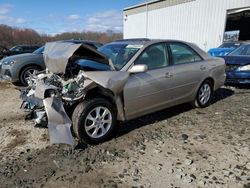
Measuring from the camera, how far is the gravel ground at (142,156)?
327 centimetres

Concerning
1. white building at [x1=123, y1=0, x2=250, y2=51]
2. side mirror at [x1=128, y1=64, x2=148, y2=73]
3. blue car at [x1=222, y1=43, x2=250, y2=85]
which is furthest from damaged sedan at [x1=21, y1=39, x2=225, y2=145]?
white building at [x1=123, y1=0, x2=250, y2=51]

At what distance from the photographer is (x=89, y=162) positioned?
12.0ft

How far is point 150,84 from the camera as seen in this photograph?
4664 mm

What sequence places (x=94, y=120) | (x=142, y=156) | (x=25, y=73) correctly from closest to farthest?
1. (x=142, y=156)
2. (x=94, y=120)
3. (x=25, y=73)

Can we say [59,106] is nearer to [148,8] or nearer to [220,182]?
[220,182]

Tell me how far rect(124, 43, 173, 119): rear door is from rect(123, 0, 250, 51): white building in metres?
13.6

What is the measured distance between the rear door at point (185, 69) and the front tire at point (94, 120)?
157cm

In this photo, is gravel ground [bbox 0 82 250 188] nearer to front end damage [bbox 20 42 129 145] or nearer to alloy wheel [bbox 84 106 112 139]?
alloy wheel [bbox 84 106 112 139]

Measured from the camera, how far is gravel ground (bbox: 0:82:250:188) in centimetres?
327

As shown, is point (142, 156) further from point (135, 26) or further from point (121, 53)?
point (135, 26)

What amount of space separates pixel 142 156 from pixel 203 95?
283 cm

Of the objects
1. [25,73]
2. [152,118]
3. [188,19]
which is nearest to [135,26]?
[188,19]

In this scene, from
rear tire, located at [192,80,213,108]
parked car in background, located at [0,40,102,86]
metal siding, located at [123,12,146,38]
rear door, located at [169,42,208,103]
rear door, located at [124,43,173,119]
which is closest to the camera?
rear door, located at [124,43,173,119]

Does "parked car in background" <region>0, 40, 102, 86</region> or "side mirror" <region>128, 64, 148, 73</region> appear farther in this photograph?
"parked car in background" <region>0, 40, 102, 86</region>
